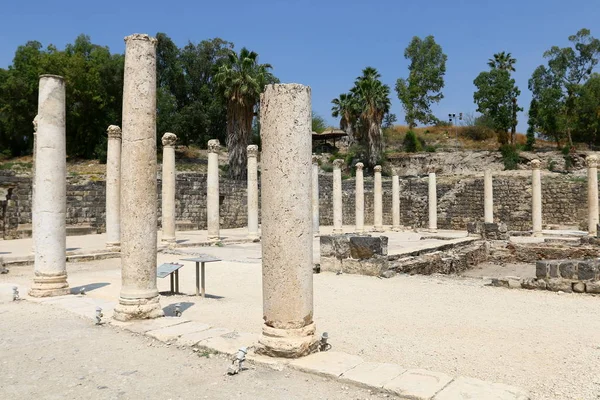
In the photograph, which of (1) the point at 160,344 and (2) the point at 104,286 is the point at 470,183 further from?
(1) the point at 160,344

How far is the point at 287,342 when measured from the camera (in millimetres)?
4469

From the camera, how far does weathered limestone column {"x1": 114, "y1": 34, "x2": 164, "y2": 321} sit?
6.32m

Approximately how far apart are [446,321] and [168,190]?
12.2 m

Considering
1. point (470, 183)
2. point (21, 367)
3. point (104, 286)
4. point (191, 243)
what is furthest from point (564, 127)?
point (21, 367)

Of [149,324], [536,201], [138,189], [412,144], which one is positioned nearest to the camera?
[149,324]

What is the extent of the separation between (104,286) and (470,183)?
2410 centimetres

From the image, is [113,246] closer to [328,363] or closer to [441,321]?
[441,321]

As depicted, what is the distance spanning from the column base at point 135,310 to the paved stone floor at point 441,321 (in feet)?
1.96

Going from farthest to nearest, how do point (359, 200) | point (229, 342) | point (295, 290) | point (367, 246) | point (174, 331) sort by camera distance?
point (359, 200) → point (367, 246) → point (174, 331) → point (229, 342) → point (295, 290)

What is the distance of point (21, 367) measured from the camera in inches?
176

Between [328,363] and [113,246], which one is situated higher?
[113,246]

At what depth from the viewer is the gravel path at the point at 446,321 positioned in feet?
14.4

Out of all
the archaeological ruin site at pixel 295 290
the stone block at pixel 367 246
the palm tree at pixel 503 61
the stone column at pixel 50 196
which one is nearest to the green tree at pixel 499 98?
the palm tree at pixel 503 61

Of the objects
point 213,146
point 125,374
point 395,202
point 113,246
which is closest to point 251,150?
point 213,146
